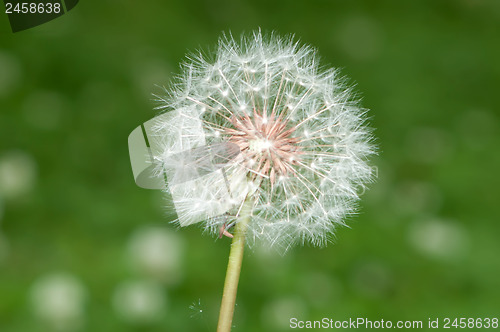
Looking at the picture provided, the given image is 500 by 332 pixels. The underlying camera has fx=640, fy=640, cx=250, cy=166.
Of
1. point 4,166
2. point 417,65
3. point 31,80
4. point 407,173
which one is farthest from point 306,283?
point 417,65

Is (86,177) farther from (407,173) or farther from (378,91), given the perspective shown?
(378,91)
